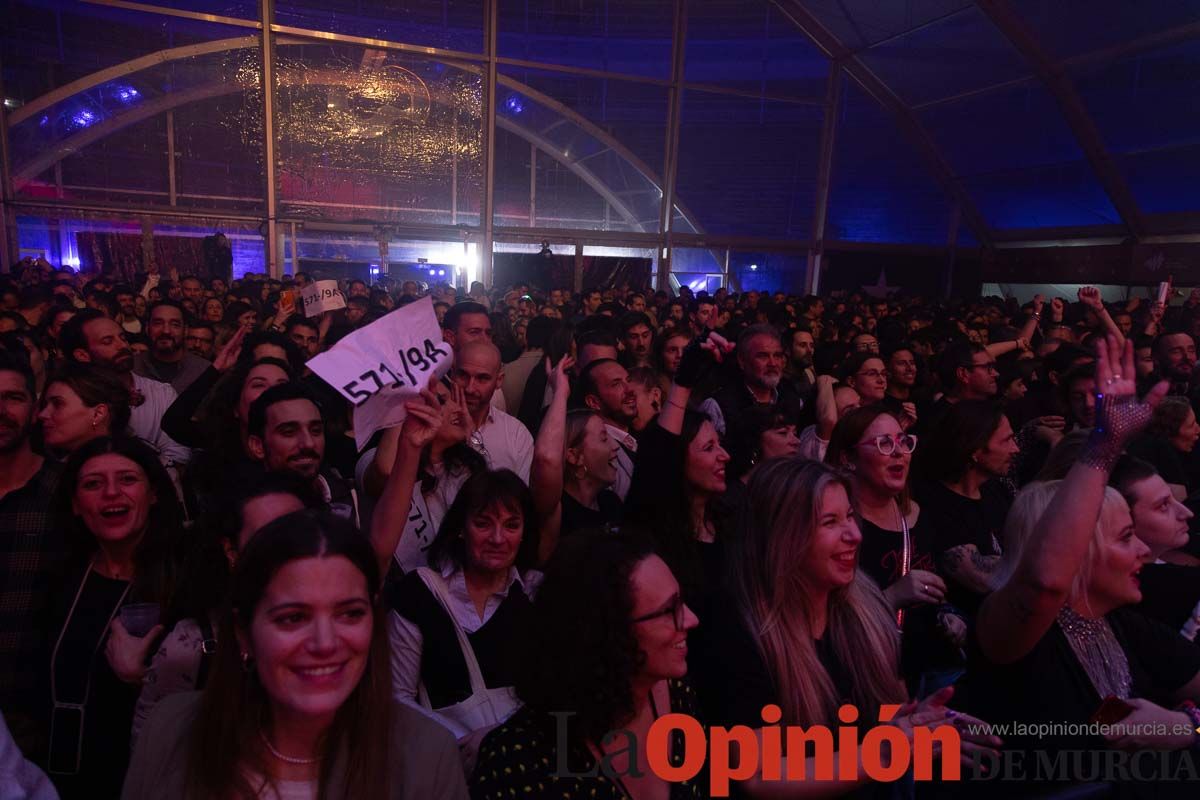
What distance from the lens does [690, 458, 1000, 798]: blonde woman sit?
6.15 ft

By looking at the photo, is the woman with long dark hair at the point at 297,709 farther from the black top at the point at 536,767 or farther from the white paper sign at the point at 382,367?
the white paper sign at the point at 382,367

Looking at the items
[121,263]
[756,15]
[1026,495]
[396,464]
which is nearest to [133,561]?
[396,464]

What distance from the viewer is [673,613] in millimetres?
1708

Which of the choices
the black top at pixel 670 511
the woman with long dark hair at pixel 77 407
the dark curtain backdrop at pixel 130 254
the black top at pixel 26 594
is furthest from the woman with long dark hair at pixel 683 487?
the dark curtain backdrop at pixel 130 254

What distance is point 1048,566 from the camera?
5.64 feet

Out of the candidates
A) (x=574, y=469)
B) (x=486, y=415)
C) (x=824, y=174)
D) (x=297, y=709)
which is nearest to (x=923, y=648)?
(x=574, y=469)

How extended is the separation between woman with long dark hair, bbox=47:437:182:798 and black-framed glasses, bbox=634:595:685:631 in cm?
127

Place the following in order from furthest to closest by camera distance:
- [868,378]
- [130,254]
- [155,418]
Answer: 1. [130,254]
2. [868,378]
3. [155,418]

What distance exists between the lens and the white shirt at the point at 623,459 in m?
3.57

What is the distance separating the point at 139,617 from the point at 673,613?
144 cm

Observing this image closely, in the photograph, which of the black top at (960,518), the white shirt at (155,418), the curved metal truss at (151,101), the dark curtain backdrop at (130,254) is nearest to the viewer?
the black top at (960,518)

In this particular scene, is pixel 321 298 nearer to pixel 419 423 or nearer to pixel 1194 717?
pixel 419 423

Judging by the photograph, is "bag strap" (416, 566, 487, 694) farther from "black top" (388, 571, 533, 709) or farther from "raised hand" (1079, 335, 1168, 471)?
"raised hand" (1079, 335, 1168, 471)

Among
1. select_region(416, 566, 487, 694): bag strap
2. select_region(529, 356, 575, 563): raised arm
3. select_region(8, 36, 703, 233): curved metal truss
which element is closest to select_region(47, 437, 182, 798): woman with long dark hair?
select_region(416, 566, 487, 694): bag strap
